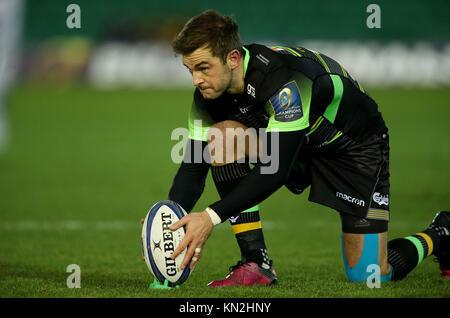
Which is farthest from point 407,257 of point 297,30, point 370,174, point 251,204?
point 297,30

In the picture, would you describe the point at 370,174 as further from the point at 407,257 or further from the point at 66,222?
the point at 66,222

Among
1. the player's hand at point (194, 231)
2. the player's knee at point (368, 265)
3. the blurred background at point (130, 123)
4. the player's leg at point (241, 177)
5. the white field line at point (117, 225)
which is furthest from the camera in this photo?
the white field line at point (117, 225)

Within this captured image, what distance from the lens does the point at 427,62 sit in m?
25.1

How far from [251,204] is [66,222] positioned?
446 cm

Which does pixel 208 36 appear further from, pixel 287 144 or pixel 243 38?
pixel 243 38

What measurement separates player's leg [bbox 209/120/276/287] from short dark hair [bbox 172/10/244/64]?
0.75 m

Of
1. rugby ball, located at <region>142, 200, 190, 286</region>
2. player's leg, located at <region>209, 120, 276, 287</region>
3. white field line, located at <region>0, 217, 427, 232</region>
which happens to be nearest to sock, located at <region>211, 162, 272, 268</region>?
player's leg, located at <region>209, 120, 276, 287</region>

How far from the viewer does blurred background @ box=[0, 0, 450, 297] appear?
22.1ft

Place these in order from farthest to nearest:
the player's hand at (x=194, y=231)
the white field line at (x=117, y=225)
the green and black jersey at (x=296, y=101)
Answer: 1. the white field line at (x=117, y=225)
2. the green and black jersey at (x=296, y=101)
3. the player's hand at (x=194, y=231)

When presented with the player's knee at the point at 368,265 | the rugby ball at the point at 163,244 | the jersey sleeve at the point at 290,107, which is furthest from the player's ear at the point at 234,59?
the player's knee at the point at 368,265

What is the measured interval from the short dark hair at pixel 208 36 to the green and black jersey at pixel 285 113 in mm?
257

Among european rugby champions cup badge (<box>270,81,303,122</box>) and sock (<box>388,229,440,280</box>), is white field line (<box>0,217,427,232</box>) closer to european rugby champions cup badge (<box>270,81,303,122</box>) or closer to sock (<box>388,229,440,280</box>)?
sock (<box>388,229,440,280</box>)

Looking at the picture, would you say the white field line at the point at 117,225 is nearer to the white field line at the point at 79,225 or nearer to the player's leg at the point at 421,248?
the white field line at the point at 79,225

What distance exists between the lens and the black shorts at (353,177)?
200 inches
